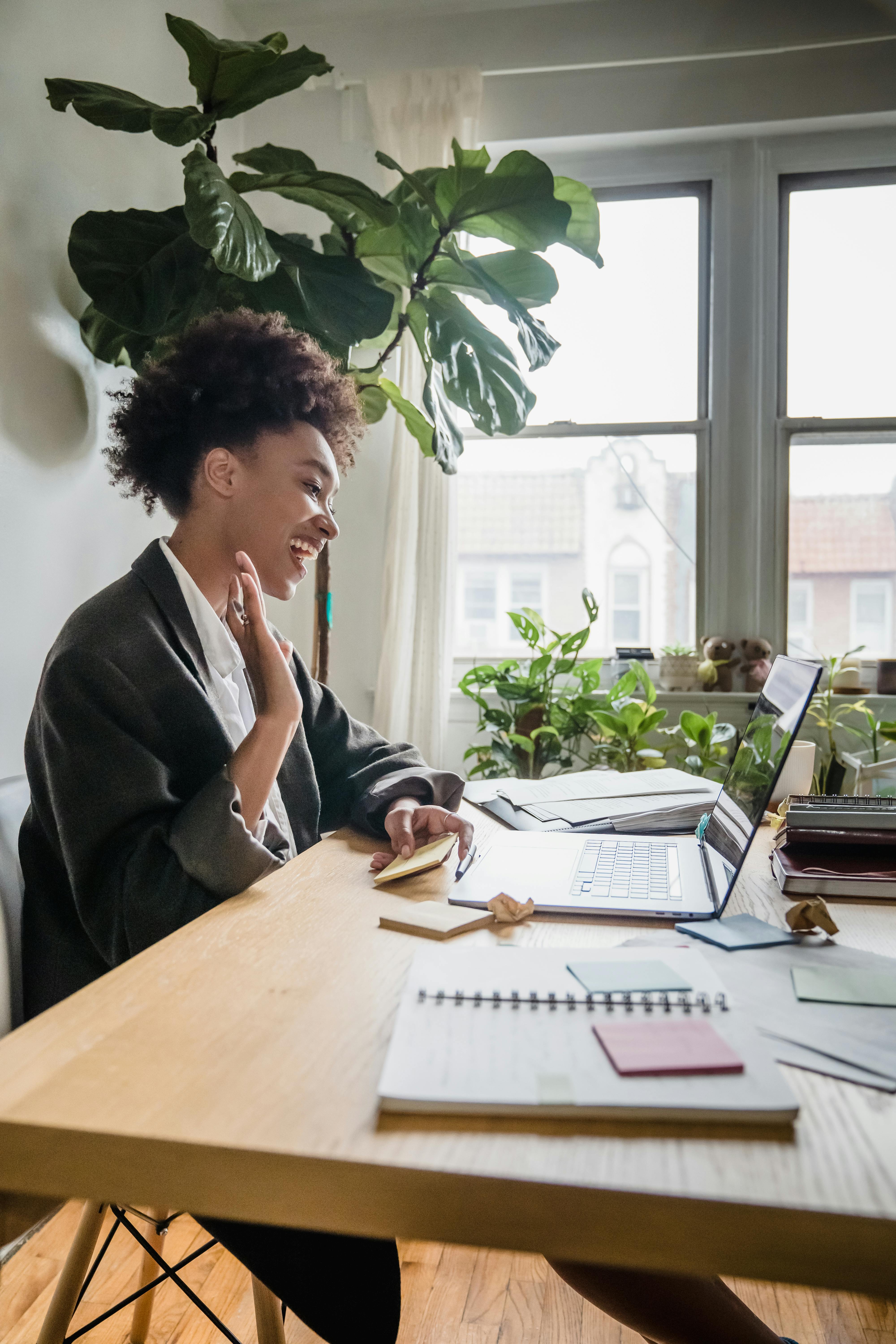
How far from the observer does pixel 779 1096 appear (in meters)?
0.49

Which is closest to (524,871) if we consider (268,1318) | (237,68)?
(268,1318)

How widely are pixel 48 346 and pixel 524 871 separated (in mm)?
1459

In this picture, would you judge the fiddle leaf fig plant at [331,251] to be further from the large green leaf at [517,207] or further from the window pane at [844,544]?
the window pane at [844,544]

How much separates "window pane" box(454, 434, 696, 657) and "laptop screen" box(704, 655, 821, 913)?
1.80 meters

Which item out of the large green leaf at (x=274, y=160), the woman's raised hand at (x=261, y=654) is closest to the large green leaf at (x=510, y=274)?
the large green leaf at (x=274, y=160)

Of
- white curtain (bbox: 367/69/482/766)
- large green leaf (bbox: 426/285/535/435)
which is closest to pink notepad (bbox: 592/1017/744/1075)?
large green leaf (bbox: 426/285/535/435)

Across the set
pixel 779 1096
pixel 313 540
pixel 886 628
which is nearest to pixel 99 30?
pixel 313 540

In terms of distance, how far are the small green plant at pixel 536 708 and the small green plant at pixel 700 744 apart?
244mm

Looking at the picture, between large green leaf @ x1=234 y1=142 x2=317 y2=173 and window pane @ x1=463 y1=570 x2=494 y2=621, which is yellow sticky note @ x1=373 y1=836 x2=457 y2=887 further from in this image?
window pane @ x1=463 y1=570 x2=494 y2=621

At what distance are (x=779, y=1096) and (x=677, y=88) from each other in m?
2.98

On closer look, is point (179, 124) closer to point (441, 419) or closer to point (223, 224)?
point (223, 224)

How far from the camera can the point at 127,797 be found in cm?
94

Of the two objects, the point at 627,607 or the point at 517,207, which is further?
the point at 627,607

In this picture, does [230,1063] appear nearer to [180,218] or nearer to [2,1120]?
[2,1120]
